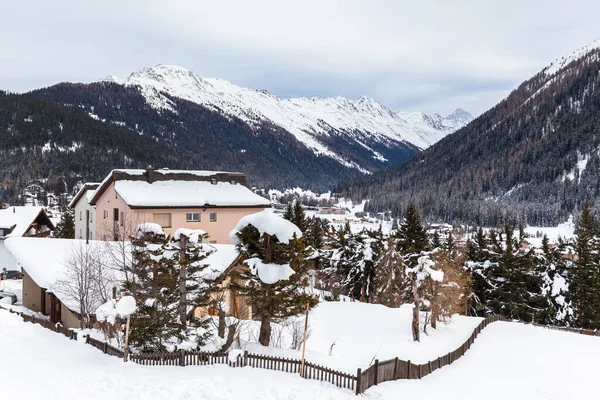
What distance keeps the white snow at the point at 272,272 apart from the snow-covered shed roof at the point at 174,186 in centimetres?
2221

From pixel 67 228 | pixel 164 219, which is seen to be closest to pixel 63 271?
pixel 164 219

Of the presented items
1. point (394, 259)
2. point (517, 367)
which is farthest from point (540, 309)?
point (517, 367)

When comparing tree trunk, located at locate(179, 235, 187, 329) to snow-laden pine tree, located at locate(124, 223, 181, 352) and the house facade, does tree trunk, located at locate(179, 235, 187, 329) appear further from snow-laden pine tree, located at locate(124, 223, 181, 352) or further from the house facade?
the house facade

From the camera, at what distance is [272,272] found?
1986 centimetres

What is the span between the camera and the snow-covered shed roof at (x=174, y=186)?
41.1 metres

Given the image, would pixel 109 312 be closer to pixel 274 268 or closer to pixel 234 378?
pixel 234 378

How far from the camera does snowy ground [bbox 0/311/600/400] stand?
15.5 metres

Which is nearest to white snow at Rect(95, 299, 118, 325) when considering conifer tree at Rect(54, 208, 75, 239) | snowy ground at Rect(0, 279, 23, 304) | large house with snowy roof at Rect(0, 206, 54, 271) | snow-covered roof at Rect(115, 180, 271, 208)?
snow-covered roof at Rect(115, 180, 271, 208)

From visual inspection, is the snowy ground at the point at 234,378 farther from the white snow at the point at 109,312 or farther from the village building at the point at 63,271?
the village building at the point at 63,271

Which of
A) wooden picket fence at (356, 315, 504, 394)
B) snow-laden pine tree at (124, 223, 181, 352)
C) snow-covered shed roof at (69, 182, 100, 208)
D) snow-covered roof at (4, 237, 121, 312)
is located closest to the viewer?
wooden picket fence at (356, 315, 504, 394)

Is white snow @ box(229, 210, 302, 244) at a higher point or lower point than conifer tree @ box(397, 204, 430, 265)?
higher

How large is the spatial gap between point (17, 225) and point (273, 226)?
63.2 metres

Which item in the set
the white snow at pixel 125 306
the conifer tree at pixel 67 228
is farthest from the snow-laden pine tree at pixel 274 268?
the conifer tree at pixel 67 228

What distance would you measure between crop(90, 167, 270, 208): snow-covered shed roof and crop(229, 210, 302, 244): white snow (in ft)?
70.2
